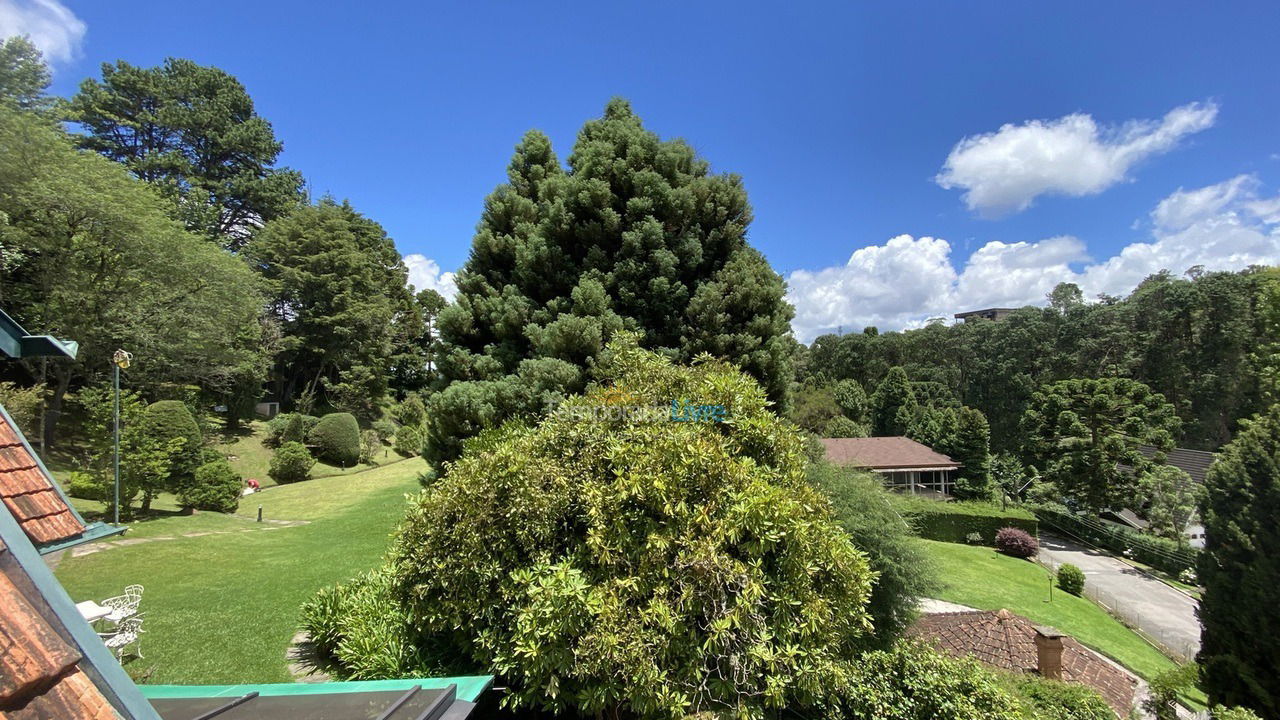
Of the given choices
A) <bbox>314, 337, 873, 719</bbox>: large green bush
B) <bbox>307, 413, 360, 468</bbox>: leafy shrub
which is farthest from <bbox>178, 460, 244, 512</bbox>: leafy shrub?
<bbox>314, 337, 873, 719</bbox>: large green bush

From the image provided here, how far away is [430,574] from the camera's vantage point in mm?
4941

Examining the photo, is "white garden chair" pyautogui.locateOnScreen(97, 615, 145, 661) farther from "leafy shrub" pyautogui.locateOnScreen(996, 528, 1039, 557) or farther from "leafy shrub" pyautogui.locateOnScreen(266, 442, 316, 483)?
"leafy shrub" pyautogui.locateOnScreen(996, 528, 1039, 557)

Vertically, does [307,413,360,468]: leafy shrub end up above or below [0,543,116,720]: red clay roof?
below

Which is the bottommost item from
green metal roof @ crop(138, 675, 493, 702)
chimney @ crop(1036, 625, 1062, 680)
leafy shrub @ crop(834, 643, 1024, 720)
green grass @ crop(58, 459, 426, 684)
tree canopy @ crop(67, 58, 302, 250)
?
chimney @ crop(1036, 625, 1062, 680)

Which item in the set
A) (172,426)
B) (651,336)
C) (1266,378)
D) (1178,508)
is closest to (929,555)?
(651,336)

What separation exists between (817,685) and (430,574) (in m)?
3.84

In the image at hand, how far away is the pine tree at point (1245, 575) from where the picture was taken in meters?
6.93

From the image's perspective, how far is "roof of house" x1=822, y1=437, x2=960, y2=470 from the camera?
2475 centimetres

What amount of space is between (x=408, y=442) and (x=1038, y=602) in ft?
85.0

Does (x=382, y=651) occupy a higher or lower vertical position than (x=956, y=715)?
higher

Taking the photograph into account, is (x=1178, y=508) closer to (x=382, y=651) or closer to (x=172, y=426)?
(x=382, y=651)

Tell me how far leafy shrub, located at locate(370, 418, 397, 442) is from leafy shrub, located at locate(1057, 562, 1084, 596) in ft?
97.8

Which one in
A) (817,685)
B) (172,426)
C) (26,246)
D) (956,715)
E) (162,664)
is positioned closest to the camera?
(817,685)

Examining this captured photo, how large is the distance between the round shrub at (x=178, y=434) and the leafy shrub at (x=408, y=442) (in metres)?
10.9
